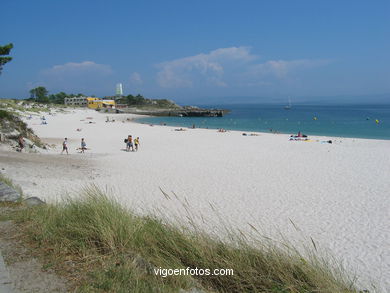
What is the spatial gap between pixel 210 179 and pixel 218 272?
27.0 ft

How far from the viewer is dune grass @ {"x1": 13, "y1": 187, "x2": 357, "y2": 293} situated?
8.96 ft

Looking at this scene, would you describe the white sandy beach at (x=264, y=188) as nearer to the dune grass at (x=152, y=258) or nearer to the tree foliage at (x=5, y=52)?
the dune grass at (x=152, y=258)

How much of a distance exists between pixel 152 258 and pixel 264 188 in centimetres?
756

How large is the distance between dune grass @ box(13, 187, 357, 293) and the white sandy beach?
651 millimetres

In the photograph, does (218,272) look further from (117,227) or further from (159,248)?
(117,227)

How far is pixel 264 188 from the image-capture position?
33.1ft

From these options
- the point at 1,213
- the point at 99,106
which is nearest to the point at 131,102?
the point at 99,106

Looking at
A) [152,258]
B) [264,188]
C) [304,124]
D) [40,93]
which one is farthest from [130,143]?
[40,93]

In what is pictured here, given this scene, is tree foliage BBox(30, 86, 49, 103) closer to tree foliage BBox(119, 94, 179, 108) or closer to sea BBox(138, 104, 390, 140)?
tree foliage BBox(119, 94, 179, 108)

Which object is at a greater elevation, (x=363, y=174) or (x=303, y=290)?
(x=303, y=290)

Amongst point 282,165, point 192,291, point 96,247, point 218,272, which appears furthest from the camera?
point 282,165

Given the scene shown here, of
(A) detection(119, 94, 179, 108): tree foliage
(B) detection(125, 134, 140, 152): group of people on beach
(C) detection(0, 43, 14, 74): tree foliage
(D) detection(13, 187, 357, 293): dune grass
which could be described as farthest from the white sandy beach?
(A) detection(119, 94, 179, 108): tree foliage

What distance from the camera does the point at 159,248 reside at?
3.33 m

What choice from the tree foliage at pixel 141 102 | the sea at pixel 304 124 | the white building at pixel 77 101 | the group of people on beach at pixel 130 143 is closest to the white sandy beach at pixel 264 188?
the group of people on beach at pixel 130 143
